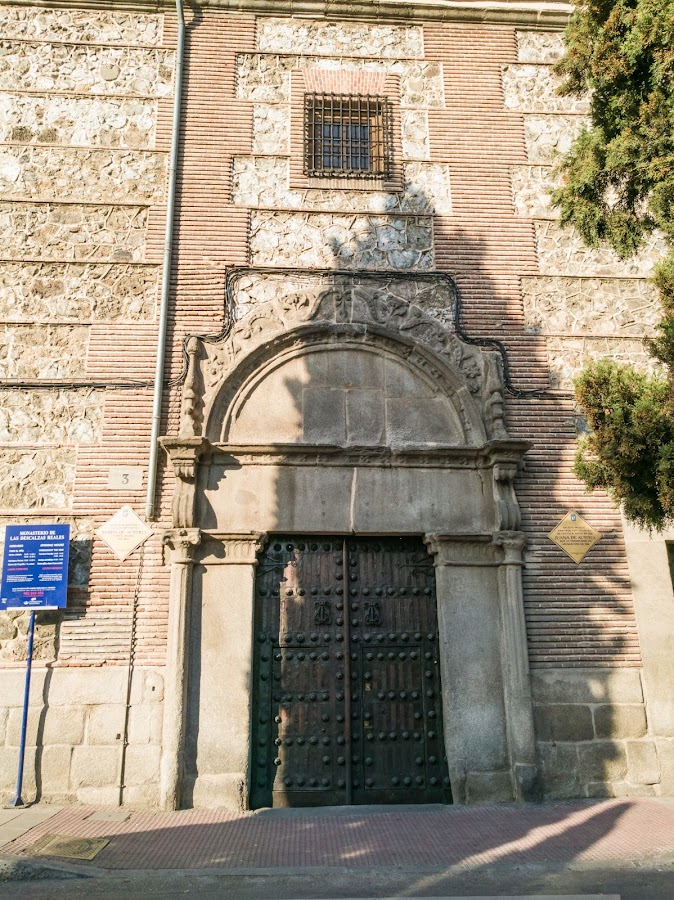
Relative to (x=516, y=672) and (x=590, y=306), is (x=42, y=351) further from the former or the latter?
(x=590, y=306)

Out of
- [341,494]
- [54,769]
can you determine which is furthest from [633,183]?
[54,769]

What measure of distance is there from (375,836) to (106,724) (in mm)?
2410

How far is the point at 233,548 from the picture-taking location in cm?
640

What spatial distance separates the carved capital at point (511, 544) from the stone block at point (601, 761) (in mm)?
1669

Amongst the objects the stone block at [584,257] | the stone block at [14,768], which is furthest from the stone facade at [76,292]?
the stone block at [584,257]

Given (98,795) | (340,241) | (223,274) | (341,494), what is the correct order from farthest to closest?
(340,241) < (223,274) < (341,494) < (98,795)

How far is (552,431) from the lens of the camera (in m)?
7.06

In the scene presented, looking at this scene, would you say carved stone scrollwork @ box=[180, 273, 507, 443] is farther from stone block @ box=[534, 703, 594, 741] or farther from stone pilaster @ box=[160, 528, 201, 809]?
stone block @ box=[534, 703, 594, 741]

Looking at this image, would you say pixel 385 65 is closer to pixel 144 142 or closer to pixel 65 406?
pixel 144 142

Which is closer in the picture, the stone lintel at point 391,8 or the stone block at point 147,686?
the stone block at point 147,686

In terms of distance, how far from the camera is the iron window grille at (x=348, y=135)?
7.86m

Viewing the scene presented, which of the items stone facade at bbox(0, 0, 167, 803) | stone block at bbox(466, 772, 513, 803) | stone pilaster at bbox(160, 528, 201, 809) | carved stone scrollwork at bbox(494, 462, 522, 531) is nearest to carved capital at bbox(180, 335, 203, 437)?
stone facade at bbox(0, 0, 167, 803)

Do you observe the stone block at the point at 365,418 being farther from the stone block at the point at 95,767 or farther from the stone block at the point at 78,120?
the stone block at the point at 78,120

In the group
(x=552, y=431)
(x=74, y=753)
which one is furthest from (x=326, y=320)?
(x=74, y=753)
